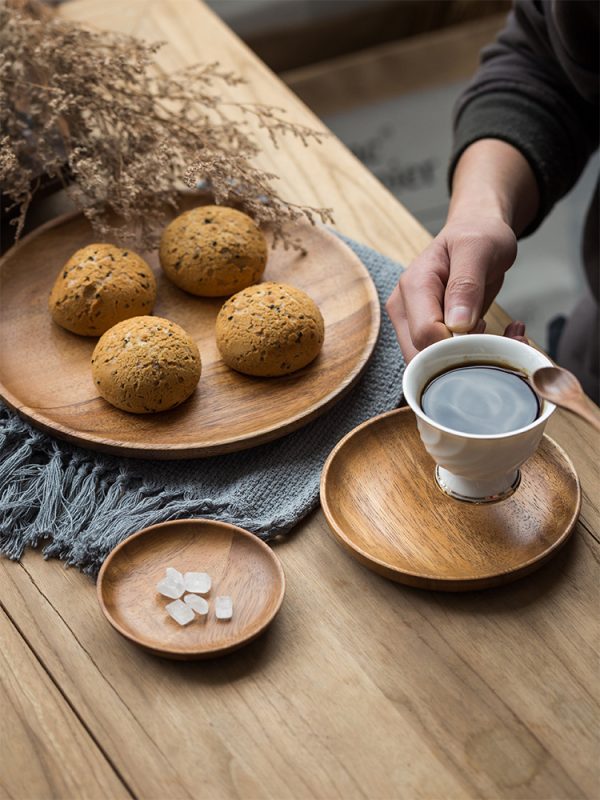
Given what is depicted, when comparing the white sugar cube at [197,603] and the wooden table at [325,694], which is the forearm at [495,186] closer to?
the wooden table at [325,694]

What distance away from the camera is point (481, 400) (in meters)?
0.78

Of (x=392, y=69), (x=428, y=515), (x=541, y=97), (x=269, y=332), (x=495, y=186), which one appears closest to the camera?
(x=428, y=515)

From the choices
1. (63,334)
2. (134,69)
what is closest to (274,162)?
(134,69)

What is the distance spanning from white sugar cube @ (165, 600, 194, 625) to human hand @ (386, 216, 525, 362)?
33 cm

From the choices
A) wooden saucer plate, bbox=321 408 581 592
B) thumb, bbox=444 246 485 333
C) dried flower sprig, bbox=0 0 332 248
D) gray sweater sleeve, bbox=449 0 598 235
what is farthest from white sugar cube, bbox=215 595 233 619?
gray sweater sleeve, bbox=449 0 598 235

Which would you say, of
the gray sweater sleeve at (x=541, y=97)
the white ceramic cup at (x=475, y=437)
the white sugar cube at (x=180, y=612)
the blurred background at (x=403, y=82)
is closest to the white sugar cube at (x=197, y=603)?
the white sugar cube at (x=180, y=612)

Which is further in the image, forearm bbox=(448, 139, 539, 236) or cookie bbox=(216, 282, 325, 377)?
forearm bbox=(448, 139, 539, 236)

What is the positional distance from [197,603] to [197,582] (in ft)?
0.06

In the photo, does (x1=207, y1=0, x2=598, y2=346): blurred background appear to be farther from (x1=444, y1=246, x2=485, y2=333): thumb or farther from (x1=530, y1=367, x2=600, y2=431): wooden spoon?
(x1=530, y1=367, x2=600, y2=431): wooden spoon

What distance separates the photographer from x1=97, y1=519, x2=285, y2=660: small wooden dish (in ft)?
2.41

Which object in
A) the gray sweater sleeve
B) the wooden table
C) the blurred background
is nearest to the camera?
the wooden table

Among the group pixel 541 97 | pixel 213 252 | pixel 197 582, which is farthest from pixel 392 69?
pixel 197 582

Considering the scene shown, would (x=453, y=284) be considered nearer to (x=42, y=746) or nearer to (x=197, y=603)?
(x=197, y=603)

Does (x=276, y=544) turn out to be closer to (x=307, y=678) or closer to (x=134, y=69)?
(x=307, y=678)
